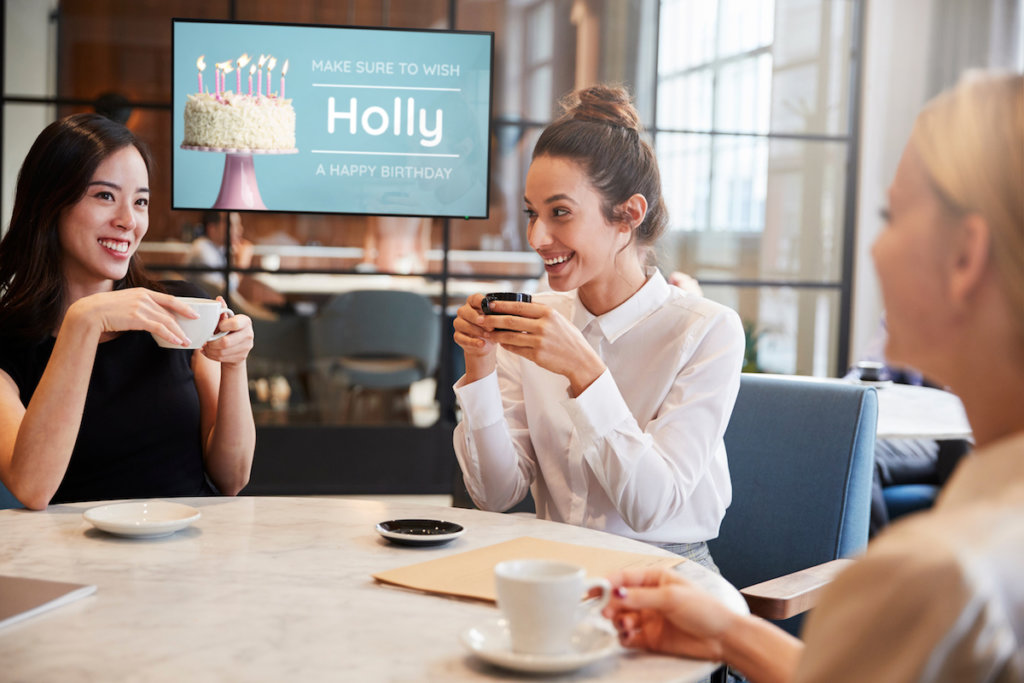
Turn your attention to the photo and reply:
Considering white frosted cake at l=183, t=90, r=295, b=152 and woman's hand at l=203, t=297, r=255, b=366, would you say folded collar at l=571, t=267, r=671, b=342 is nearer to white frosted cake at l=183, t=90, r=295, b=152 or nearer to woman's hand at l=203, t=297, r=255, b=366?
woman's hand at l=203, t=297, r=255, b=366

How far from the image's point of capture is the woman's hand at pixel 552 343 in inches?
62.9

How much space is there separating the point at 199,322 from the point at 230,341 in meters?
0.11

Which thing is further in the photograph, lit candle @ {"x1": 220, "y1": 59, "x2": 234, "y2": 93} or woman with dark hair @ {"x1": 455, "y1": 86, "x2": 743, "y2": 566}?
lit candle @ {"x1": 220, "y1": 59, "x2": 234, "y2": 93}

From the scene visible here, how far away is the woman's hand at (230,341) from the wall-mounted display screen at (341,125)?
1.78 meters

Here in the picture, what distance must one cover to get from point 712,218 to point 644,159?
3.56m

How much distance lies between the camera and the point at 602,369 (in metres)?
1.61

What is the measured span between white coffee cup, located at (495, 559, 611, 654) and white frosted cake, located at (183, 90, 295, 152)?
9.22 feet

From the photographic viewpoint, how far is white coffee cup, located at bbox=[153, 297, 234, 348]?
1.57 meters

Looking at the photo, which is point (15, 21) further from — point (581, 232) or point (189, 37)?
point (581, 232)

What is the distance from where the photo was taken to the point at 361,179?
12.0 ft

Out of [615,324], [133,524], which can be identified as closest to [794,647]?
[133,524]

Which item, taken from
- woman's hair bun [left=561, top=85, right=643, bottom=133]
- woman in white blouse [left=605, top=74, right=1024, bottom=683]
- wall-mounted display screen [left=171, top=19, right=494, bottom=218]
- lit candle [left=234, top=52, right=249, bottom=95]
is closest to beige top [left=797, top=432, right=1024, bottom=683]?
woman in white blouse [left=605, top=74, right=1024, bottom=683]

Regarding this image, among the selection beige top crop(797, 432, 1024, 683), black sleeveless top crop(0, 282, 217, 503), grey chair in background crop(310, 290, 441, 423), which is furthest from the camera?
grey chair in background crop(310, 290, 441, 423)

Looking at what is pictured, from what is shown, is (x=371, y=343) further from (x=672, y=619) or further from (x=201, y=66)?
(x=672, y=619)
